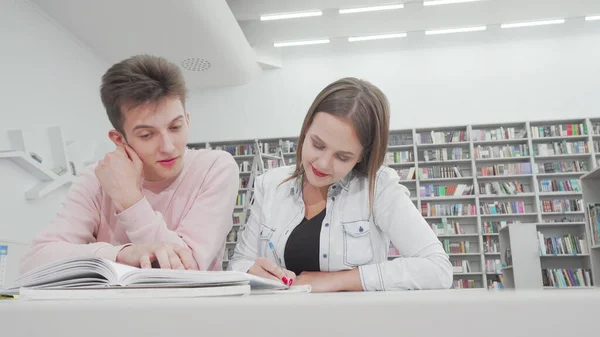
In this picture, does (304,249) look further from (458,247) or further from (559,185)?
(559,185)

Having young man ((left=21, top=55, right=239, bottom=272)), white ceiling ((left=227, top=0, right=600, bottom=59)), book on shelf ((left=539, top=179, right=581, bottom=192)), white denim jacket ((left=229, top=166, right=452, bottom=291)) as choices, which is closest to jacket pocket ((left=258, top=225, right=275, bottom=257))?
white denim jacket ((left=229, top=166, right=452, bottom=291))

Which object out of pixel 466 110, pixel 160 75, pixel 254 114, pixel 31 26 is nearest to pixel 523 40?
pixel 466 110

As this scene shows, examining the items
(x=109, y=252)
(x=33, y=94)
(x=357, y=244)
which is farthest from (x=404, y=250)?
(x=33, y=94)

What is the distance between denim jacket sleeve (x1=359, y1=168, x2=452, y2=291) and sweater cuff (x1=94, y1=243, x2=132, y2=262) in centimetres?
61

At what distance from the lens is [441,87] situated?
7070mm

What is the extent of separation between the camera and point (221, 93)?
7512mm

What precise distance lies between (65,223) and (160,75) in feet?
1.50

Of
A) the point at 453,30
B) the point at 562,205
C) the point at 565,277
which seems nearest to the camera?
the point at 565,277

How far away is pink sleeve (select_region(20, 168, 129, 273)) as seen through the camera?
3.35 ft

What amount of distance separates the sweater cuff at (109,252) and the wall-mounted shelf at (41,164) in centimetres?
377

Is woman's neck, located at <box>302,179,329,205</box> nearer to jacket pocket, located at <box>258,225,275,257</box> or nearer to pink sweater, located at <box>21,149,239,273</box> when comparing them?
jacket pocket, located at <box>258,225,275,257</box>

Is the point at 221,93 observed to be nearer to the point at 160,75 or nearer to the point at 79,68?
the point at 79,68

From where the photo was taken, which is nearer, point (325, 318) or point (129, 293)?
point (325, 318)

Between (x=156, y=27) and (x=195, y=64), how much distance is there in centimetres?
115
